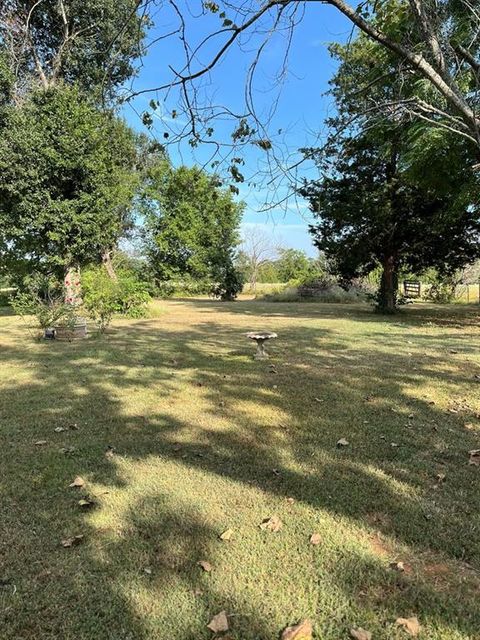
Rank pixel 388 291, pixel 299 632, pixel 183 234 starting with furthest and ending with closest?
pixel 183 234 < pixel 388 291 < pixel 299 632

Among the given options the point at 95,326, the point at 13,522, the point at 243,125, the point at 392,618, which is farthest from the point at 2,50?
the point at 392,618

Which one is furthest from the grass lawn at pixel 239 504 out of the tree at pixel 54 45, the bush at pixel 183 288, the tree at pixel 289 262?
the tree at pixel 289 262

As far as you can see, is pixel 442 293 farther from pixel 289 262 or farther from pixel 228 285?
pixel 289 262

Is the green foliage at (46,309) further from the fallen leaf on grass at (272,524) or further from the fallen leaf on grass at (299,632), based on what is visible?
the fallen leaf on grass at (299,632)

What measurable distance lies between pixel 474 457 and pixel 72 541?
9.38 feet

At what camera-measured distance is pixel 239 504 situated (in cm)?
279

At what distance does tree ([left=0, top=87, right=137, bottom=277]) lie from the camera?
1471 centimetres

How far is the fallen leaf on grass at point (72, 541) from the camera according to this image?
7.81 ft

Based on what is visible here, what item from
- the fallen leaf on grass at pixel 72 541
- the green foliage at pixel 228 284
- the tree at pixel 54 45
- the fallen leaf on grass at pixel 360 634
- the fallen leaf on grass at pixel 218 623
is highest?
the tree at pixel 54 45

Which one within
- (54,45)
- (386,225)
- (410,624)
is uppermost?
(54,45)

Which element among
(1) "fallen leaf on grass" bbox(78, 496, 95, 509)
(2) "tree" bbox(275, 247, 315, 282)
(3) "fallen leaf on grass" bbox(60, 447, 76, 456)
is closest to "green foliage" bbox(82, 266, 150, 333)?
(3) "fallen leaf on grass" bbox(60, 447, 76, 456)

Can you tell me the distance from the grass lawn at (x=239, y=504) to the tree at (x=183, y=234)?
26144 millimetres

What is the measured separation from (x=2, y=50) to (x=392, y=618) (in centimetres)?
2000

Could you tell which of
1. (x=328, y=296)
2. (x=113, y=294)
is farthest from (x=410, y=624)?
(x=328, y=296)
